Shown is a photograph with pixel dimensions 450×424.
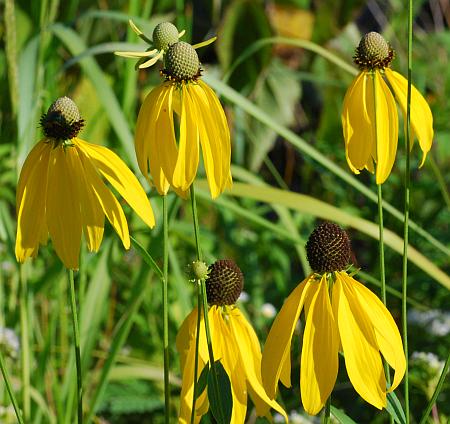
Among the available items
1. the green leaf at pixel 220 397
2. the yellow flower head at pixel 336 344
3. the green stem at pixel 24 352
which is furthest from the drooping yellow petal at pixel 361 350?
the green stem at pixel 24 352

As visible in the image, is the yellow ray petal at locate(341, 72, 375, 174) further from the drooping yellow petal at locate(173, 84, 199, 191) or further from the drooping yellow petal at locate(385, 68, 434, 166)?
the drooping yellow petal at locate(173, 84, 199, 191)

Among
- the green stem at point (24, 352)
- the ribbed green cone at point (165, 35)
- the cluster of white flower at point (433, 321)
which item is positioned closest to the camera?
the ribbed green cone at point (165, 35)

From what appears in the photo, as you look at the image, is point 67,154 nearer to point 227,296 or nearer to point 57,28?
point 227,296

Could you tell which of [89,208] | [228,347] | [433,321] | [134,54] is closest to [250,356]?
[228,347]

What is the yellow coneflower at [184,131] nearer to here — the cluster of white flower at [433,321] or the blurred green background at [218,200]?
the blurred green background at [218,200]

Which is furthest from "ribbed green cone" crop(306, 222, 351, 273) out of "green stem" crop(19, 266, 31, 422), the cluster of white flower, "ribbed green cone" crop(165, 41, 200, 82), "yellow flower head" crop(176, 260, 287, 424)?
the cluster of white flower

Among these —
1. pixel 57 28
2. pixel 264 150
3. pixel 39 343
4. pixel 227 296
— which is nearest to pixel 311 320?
pixel 227 296

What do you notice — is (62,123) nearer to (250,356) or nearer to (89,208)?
(89,208)
